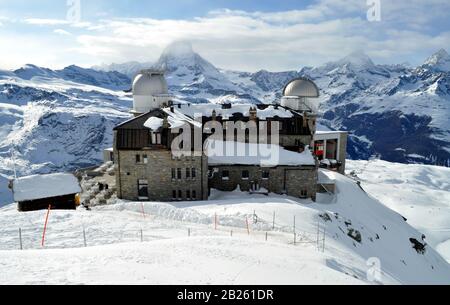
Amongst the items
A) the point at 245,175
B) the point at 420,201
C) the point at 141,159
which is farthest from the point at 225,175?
the point at 420,201

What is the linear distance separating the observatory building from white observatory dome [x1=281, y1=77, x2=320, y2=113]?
1191 cm

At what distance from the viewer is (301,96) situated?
60.8 metres

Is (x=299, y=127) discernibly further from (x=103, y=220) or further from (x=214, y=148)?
(x=103, y=220)

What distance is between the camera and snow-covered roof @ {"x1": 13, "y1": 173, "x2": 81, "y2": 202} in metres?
36.4

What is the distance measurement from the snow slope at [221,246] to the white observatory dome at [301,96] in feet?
58.0

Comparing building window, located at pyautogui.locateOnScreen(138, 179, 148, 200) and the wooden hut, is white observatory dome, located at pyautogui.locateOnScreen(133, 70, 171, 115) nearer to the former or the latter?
building window, located at pyautogui.locateOnScreen(138, 179, 148, 200)

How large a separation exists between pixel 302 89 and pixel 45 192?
41996mm

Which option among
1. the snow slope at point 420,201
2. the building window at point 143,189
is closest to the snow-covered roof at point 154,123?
the building window at point 143,189

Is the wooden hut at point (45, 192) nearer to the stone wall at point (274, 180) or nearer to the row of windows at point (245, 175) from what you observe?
the stone wall at point (274, 180)

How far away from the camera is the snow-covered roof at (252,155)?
41500 mm

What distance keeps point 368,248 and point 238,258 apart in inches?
790

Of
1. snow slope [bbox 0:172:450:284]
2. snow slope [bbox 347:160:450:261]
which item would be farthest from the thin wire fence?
snow slope [bbox 347:160:450:261]

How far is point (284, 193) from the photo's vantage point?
138 feet
